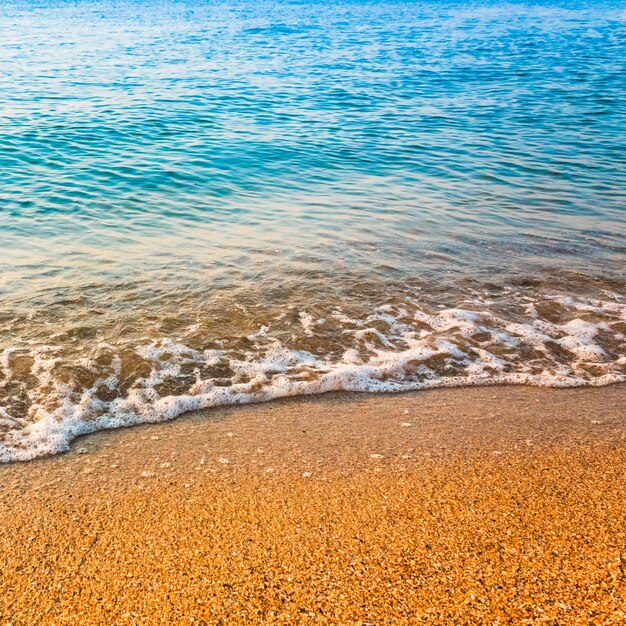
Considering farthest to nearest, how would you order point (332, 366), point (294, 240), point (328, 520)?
1. point (294, 240)
2. point (332, 366)
3. point (328, 520)

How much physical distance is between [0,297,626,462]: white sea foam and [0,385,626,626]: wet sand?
246mm

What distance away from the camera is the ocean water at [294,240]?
15.6 ft

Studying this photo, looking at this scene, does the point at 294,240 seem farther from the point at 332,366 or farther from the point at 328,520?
the point at 328,520

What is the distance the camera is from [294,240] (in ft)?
25.9

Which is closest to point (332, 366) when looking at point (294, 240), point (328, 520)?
point (328, 520)

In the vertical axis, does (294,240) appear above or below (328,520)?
below

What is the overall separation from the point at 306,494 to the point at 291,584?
2.25ft

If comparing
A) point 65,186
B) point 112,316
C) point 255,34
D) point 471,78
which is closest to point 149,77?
point 471,78

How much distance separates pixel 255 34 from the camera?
1347 inches

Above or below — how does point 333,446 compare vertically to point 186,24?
above

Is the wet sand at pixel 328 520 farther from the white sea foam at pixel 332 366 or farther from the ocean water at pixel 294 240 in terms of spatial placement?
the ocean water at pixel 294 240

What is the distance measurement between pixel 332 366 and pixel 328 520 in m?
1.93

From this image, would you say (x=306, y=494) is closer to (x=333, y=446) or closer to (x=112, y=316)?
(x=333, y=446)

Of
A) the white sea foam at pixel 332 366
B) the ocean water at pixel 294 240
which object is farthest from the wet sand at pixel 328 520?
the ocean water at pixel 294 240
